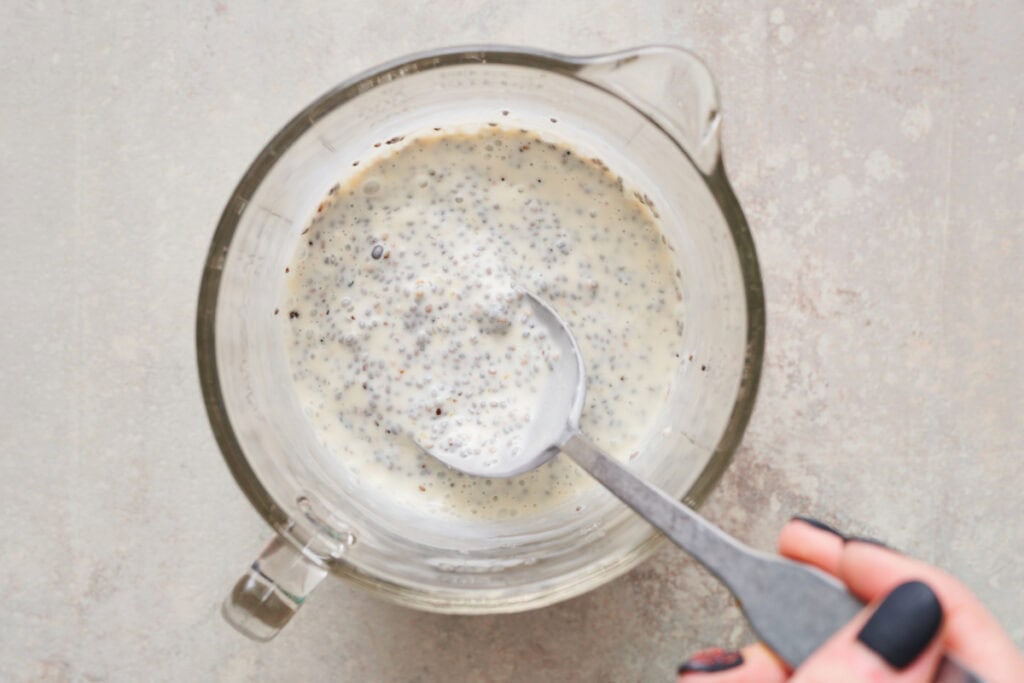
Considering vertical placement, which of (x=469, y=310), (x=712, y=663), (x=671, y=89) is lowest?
(x=712, y=663)

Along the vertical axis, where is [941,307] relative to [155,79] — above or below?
below

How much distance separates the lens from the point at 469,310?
33.0 inches

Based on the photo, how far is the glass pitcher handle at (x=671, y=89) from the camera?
0.78 metres

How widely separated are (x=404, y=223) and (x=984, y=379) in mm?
564

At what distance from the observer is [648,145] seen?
2.70 feet

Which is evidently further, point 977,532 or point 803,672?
point 977,532

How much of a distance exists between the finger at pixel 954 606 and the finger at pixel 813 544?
0.03 metres

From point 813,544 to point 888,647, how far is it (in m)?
0.13

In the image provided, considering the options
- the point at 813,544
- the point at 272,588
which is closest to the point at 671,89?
the point at 813,544

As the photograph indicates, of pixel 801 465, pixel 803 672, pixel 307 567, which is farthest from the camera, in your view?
pixel 801 465

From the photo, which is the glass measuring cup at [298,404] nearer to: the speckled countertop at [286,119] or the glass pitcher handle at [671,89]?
the glass pitcher handle at [671,89]

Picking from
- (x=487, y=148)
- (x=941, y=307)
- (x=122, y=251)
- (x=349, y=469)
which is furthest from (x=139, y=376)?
(x=941, y=307)

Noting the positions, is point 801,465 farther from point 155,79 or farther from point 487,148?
point 155,79

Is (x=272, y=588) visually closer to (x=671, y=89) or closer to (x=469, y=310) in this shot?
(x=469, y=310)
